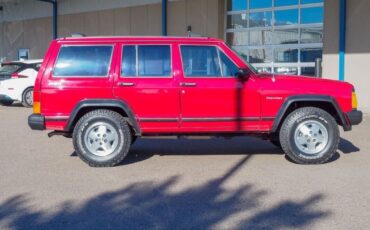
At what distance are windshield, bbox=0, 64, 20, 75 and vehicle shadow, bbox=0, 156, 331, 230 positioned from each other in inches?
455

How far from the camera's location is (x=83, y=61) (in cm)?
738

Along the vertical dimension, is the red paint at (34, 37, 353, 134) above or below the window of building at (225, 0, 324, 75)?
below

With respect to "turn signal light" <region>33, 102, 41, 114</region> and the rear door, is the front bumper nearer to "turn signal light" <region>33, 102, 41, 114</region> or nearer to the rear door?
the rear door

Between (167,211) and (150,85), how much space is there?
8.34ft

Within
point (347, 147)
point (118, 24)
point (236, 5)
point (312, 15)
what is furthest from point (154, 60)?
point (118, 24)

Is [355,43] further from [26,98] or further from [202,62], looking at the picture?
[26,98]

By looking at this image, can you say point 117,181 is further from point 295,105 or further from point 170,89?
point 295,105

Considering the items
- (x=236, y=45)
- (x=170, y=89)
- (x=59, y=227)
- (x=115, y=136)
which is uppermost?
Answer: (x=236, y=45)

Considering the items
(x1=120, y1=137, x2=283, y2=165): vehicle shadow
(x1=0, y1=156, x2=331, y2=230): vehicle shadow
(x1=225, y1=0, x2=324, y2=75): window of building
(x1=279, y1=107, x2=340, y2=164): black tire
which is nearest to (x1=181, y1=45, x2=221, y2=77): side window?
(x1=279, y1=107, x2=340, y2=164): black tire

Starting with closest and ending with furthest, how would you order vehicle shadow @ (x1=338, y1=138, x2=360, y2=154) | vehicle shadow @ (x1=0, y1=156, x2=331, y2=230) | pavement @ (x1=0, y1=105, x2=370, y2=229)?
vehicle shadow @ (x1=0, y1=156, x2=331, y2=230) → pavement @ (x1=0, y1=105, x2=370, y2=229) → vehicle shadow @ (x1=338, y1=138, x2=360, y2=154)

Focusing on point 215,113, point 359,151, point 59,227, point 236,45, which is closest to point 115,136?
point 215,113

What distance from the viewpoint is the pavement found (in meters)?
4.90

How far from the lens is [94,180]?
6523 millimetres

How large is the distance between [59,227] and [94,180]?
71.4 inches
